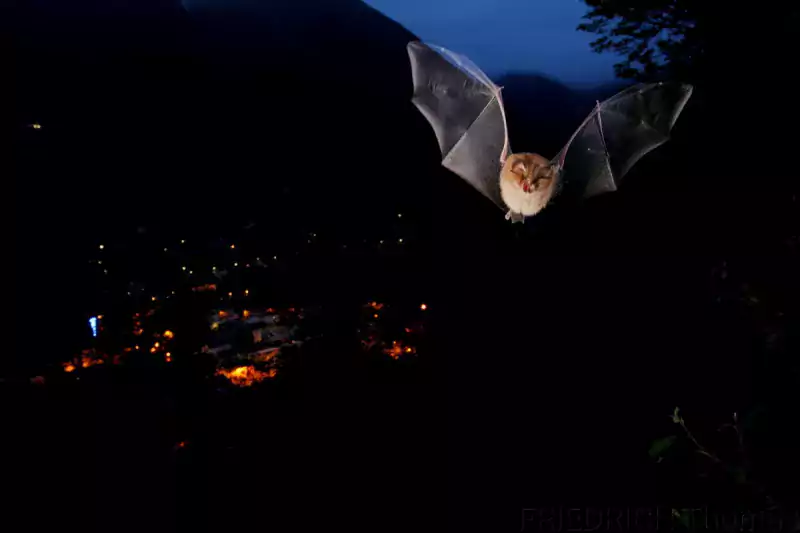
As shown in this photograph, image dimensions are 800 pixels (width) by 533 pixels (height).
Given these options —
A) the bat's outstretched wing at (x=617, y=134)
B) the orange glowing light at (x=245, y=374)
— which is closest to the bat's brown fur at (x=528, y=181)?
the bat's outstretched wing at (x=617, y=134)

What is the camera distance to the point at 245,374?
477cm

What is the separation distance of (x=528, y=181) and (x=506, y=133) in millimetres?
323

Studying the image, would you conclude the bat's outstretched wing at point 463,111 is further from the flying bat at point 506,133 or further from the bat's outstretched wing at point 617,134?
the bat's outstretched wing at point 617,134

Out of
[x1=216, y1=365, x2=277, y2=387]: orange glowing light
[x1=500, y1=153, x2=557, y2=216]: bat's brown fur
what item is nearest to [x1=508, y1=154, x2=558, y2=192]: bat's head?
[x1=500, y1=153, x2=557, y2=216]: bat's brown fur

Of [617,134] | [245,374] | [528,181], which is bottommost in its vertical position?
[245,374]

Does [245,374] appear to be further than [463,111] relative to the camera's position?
Yes

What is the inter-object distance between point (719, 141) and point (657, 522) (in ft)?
11.3

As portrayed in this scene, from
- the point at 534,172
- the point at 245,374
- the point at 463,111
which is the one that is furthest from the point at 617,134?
the point at 245,374

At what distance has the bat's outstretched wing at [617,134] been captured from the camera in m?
2.85

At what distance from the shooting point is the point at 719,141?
4.45 metres

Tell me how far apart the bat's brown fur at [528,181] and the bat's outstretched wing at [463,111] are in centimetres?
12

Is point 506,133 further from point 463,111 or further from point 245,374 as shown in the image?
point 245,374

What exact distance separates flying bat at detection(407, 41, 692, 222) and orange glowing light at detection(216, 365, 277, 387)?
2756 mm

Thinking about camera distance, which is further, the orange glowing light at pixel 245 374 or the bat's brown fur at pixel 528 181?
the orange glowing light at pixel 245 374
